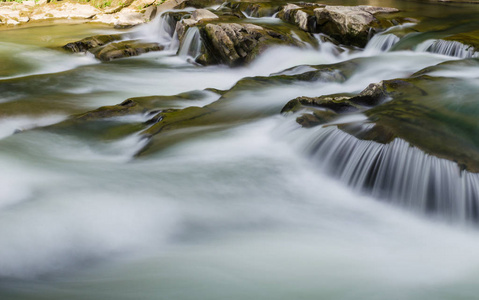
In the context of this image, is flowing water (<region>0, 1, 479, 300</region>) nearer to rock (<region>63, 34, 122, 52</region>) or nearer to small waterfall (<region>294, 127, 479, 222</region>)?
small waterfall (<region>294, 127, 479, 222</region>)

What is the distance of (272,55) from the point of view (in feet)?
36.6

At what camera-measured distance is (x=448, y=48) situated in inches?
393

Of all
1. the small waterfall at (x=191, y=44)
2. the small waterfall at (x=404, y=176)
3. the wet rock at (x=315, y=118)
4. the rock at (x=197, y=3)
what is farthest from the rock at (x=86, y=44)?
the small waterfall at (x=404, y=176)

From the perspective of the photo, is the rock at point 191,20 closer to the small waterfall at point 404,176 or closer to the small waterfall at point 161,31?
the small waterfall at point 161,31

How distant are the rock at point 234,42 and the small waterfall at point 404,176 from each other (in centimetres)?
629

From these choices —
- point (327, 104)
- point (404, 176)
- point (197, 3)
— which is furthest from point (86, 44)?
point (404, 176)

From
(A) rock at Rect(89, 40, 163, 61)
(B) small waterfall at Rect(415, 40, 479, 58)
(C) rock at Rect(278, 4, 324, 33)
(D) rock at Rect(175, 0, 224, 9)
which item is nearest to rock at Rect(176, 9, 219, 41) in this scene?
(A) rock at Rect(89, 40, 163, 61)

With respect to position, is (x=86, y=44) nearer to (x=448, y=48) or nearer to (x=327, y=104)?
(x=327, y=104)

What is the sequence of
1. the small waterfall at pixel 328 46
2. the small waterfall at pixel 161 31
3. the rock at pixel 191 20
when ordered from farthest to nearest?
the small waterfall at pixel 161 31 < the rock at pixel 191 20 < the small waterfall at pixel 328 46

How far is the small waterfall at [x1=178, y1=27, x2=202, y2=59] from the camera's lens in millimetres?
12126

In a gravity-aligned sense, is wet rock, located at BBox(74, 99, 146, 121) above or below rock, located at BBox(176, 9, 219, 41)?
below

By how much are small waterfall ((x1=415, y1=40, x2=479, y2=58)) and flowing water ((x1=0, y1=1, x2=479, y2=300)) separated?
195 centimetres

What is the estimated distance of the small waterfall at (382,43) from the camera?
11.5m

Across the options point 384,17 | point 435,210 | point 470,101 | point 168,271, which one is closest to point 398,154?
point 435,210
